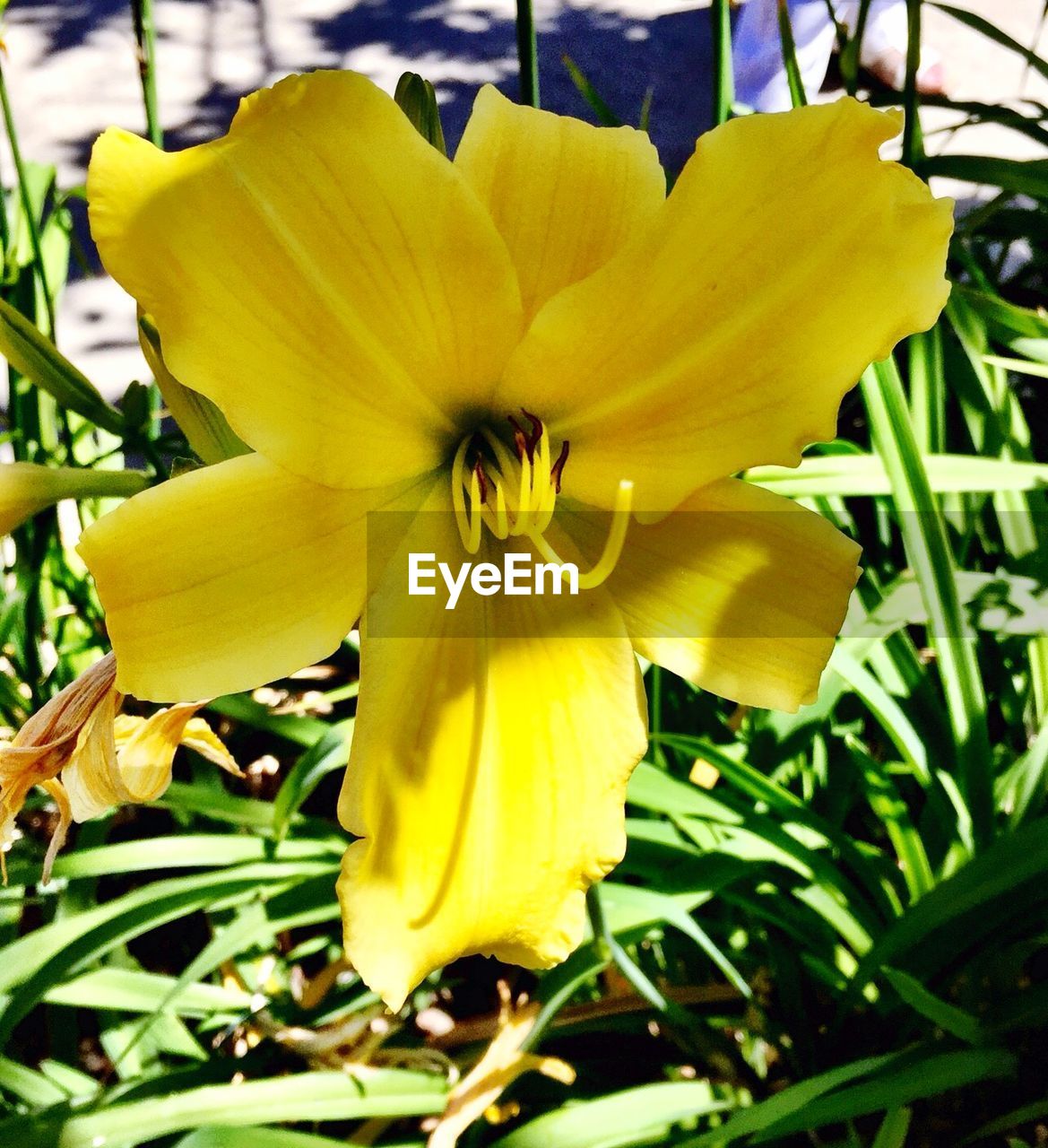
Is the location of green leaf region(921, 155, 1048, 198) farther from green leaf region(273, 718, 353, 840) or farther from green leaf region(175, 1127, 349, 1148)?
green leaf region(175, 1127, 349, 1148)

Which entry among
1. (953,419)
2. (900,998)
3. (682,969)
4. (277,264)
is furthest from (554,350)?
(953,419)

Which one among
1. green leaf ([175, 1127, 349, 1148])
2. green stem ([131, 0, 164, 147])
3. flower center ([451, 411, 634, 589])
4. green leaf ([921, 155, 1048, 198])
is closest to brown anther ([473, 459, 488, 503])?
flower center ([451, 411, 634, 589])

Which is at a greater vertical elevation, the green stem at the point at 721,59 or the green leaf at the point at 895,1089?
the green stem at the point at 721,59

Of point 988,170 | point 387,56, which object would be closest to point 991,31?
point 988,170

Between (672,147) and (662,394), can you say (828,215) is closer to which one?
(662,394)

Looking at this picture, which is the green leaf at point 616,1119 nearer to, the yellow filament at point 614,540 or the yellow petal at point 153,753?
the yellow petal at point 153,753

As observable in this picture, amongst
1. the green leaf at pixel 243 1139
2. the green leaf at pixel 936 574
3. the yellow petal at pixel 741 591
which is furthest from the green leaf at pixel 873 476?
the green leaf at pixel 243 1139

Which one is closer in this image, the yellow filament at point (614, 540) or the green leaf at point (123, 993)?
the yellow filament at point (614, 540)
